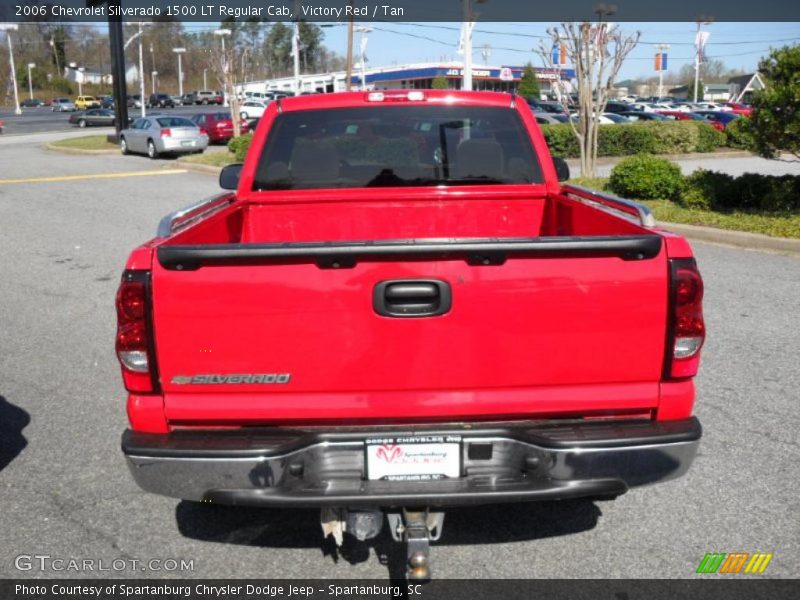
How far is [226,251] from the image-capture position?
285 centimetres

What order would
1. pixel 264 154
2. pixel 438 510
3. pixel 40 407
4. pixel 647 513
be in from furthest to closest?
pixel 40 407 < pixel 264 154 < pixel 647 513 < pixel 438 510

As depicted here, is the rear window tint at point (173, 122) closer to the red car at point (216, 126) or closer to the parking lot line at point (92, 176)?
the red car at point (216, 126)

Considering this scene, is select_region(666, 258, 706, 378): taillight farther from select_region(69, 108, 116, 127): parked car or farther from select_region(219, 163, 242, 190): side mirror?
select_region(69, 108, 116, 127): parked car

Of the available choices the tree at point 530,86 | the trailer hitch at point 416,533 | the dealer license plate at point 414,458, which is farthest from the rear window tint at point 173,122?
the tree at point 530,86

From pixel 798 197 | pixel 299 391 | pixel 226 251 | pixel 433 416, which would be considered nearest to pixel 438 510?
pixel 433 416

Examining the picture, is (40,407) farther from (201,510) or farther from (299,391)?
(299,391)

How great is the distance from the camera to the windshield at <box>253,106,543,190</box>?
482 centimetres

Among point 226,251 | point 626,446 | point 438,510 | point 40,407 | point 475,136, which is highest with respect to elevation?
point 475,136

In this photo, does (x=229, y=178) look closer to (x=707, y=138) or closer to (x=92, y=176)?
(x=92, y=176)

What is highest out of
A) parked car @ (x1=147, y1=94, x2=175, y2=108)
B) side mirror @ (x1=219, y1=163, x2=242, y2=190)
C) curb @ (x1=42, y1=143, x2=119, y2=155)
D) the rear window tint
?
parked car @ (x1=147, y1=94, x2=175, y2=108)

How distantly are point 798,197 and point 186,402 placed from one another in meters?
11.6

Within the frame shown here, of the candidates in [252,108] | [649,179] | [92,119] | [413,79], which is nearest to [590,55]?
[649,179]
